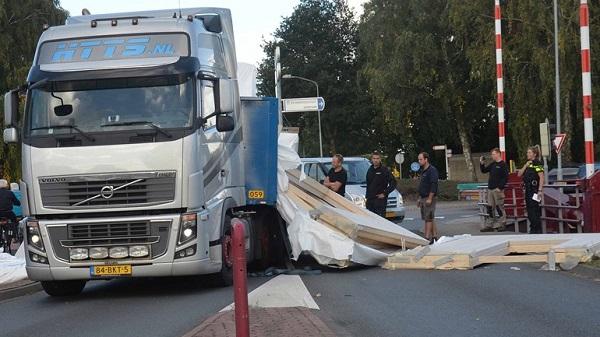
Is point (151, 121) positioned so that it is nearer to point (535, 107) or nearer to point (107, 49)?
point (107, 49)

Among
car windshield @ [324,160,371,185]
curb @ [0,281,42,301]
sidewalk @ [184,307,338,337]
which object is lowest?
curb @ [0,281,42,301]

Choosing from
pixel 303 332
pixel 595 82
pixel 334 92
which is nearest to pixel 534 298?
pixel 303 332

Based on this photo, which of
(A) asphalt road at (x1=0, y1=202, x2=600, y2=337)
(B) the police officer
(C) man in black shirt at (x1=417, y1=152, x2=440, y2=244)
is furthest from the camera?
(B) the police officer

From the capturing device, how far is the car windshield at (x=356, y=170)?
2020cm

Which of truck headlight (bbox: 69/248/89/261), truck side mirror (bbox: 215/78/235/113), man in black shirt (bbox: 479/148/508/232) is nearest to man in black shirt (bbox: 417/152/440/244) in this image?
man in black shirt (bbox: 479/148/508/232)

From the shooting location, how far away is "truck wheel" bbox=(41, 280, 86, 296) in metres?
10.5

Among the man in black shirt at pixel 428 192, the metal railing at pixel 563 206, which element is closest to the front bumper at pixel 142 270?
the man in black shirt at pixel 428 192

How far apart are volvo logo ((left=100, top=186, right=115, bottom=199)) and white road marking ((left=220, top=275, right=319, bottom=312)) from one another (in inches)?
80.4

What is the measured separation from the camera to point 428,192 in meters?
15.5

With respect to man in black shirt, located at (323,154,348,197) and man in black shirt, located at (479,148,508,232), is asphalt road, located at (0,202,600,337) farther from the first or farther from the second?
man in black shirt, located at (479,148,508,232)

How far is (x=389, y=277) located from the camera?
11172mm

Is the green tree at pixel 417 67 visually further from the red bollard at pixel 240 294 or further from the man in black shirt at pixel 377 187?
the red bollard at pixel 240 294

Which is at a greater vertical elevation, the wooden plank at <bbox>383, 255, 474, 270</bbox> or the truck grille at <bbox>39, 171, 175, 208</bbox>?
the truck grille at <bbox>39, 171, 175, 208</bbox>

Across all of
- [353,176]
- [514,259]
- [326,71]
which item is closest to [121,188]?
[514,259]
